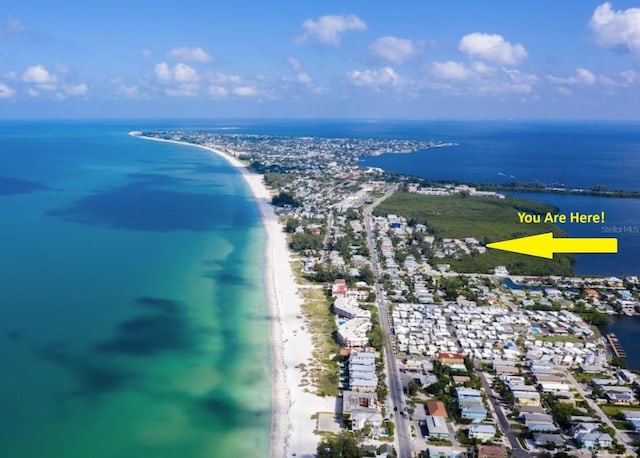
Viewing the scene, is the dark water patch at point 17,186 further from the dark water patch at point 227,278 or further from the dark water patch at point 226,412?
the dark water patch at point 226,412

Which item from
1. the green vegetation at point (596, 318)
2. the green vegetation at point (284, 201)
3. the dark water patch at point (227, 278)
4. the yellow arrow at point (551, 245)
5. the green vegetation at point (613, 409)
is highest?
the green vegetation at point (284, 201)

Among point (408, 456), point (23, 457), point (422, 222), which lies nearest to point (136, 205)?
point (422, 222)

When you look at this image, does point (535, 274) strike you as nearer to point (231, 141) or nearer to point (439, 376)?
point (439, 376)

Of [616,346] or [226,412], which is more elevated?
[616,346]

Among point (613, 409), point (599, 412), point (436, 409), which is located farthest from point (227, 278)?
point (613, 409)

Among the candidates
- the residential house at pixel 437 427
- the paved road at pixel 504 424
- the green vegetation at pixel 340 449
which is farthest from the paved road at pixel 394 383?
the paved road at pixel 504 424

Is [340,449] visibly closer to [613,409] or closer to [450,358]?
[450,358]
